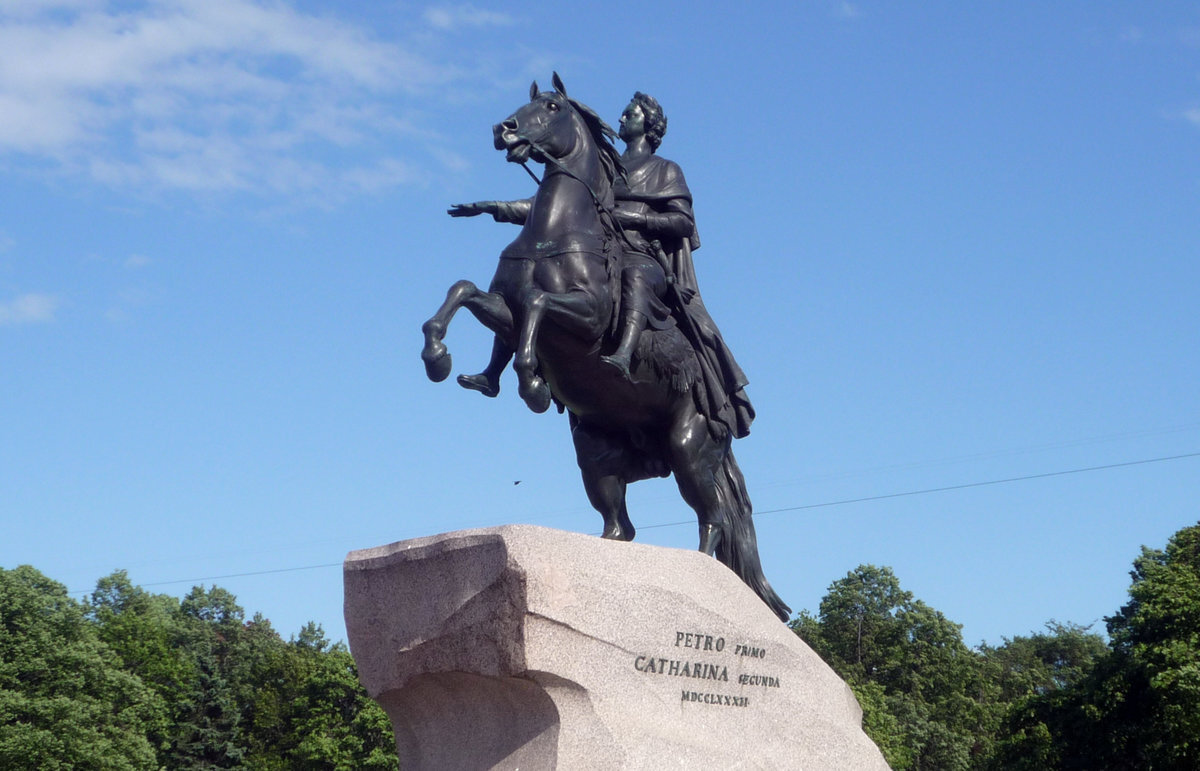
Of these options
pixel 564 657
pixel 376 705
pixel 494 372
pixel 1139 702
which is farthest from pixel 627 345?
pixel 376 705

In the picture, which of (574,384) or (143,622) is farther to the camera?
(143,622)

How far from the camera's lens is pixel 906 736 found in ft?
154

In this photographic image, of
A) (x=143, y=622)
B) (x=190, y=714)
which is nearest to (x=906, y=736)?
(x=190, y=714)

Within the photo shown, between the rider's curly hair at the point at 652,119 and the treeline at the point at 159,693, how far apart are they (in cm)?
3109

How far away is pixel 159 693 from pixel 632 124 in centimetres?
4252

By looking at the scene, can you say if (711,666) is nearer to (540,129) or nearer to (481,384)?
(481,384)

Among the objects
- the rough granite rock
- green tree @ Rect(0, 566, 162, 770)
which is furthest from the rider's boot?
green tree @ Rect(0, 566, 162, 770)

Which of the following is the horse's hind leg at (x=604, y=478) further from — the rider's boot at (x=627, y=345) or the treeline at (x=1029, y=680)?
the treeline at (x=1029, y=680)

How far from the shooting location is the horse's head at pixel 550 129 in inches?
403

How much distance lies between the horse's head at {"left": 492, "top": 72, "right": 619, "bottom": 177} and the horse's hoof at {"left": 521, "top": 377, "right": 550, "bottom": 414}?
5.98 ft

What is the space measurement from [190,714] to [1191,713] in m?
34.9

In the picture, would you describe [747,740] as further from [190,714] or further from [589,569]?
[190,714]

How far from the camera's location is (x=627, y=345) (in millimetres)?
10234

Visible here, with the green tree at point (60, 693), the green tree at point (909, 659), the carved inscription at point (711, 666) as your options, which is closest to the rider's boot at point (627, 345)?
the carved inscription at point (711, 666)
